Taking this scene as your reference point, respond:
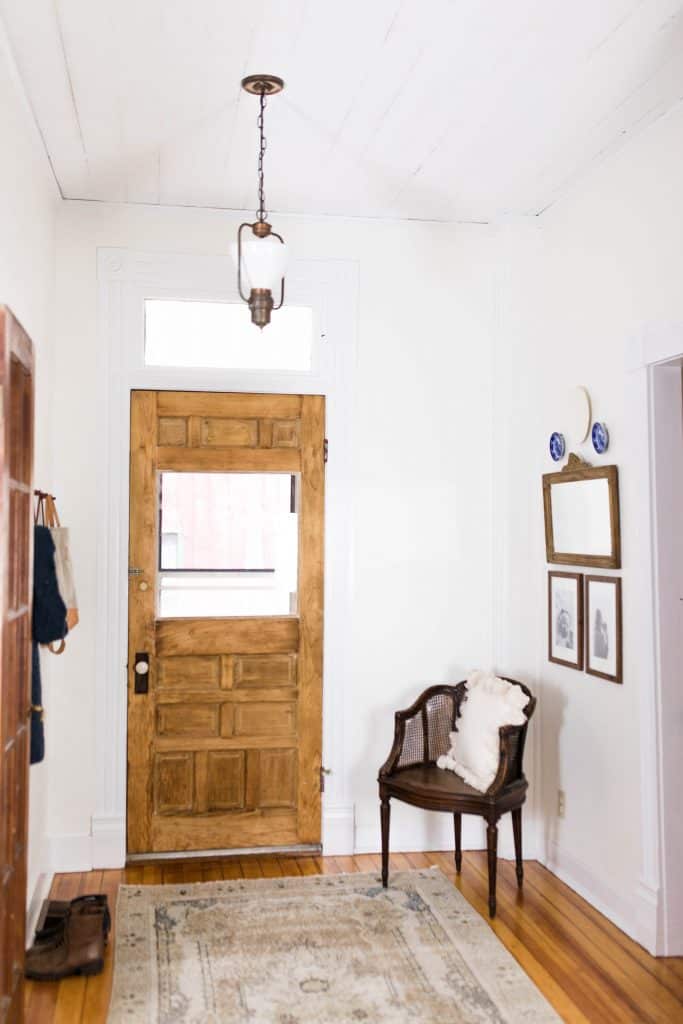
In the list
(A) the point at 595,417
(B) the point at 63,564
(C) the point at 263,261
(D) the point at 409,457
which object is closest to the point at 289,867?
(B) the point at 63,564

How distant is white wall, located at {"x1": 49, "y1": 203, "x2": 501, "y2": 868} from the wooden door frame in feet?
0.21

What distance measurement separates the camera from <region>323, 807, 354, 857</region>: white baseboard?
4.35 metres

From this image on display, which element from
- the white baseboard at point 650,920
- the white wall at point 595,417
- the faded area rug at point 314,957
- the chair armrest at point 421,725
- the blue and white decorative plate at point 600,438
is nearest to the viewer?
the faded area rug at point 314,957

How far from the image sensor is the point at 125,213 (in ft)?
14.1

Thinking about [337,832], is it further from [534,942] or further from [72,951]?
[72,951]

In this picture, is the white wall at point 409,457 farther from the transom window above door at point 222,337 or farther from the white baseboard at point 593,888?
the white baseboard at point 593,888

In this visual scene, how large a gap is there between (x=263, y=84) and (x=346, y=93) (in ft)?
0.96

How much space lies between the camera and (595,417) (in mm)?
3850

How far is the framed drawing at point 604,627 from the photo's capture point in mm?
3631

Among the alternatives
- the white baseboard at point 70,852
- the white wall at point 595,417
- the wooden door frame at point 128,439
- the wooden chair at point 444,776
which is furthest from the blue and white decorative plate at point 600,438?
the white baseboard at point 70,852

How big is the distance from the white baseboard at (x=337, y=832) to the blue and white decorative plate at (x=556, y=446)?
1896 millimetres

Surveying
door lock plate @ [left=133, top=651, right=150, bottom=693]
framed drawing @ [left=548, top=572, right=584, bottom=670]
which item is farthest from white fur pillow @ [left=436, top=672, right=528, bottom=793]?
door lock plate @ [left=133, top=651, right=150, bottom=693]

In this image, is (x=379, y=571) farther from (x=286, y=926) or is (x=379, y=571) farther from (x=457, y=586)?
(x=286, y=926)

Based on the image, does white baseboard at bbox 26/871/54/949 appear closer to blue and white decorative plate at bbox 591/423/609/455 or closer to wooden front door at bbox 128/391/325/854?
wooden front door at bbox 128/391/325/854
